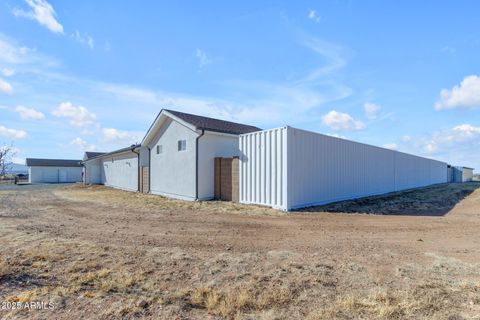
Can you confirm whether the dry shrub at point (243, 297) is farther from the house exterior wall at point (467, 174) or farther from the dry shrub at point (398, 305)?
the house exterior wall at point (467, 174)

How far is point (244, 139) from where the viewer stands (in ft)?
43.9

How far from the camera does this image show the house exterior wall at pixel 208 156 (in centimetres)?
1494

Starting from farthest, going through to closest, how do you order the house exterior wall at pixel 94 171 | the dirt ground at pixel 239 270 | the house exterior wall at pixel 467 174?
the house exterior wall at pixel 467 174 < the house exterior wall at pixel 94 171 < the dirt ground at pixel 239 270

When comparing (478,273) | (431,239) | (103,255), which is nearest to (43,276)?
(103,255)

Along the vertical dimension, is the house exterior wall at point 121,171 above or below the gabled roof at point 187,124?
below

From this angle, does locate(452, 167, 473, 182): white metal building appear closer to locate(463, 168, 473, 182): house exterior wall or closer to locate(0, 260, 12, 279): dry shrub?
locate(463, 168, 473, 182): house exterior wall

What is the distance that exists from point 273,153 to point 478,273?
7.94 metres

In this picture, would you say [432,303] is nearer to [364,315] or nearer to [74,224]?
[364,315]

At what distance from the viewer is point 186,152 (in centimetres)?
1583

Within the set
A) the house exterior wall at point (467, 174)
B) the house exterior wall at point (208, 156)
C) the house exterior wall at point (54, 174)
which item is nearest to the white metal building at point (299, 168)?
the house exterior wall at point (208, 156)

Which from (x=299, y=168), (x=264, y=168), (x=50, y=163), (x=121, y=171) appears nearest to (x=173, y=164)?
A: (x=264, y=168)

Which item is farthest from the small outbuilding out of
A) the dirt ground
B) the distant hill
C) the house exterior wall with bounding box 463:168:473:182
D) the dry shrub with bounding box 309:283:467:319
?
the house exterior wall with bounding box 463:168:473:182

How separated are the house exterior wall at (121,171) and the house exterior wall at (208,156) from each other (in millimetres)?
9605

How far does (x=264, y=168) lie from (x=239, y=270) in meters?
7.92
